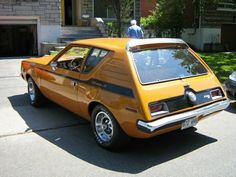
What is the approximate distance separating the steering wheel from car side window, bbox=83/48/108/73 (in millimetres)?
383

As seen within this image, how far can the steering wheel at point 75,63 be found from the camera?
618 centimetres

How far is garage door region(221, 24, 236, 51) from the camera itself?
22.4 metres

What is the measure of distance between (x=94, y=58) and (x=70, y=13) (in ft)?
55.3

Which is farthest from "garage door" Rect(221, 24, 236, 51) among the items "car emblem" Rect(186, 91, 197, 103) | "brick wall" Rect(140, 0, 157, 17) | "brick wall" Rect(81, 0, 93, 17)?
"car emblem" Rect(186, 91, 197, 103)

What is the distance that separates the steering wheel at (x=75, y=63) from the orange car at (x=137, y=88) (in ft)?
0.08

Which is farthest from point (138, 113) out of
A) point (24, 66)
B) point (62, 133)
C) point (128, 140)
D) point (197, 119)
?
point (24, 66)

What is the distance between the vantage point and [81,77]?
19.0 ft

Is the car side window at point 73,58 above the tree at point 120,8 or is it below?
below

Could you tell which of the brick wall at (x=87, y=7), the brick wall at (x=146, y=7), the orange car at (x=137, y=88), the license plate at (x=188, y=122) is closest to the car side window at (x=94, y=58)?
the orange car at (x=137, y=88)

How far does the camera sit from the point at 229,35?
74.2 ft

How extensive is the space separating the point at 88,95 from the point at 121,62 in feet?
2.57

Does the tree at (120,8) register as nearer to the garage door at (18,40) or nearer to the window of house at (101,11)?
the window of house at (101,11)

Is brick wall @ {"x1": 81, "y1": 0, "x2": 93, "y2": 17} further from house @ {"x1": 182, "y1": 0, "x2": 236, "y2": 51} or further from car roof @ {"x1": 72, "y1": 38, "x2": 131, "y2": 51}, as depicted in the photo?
car roof @ {"x1": 72, "y1": 38, "x2": 131, "y2": 51}

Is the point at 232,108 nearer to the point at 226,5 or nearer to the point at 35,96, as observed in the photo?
the point at 35,96
